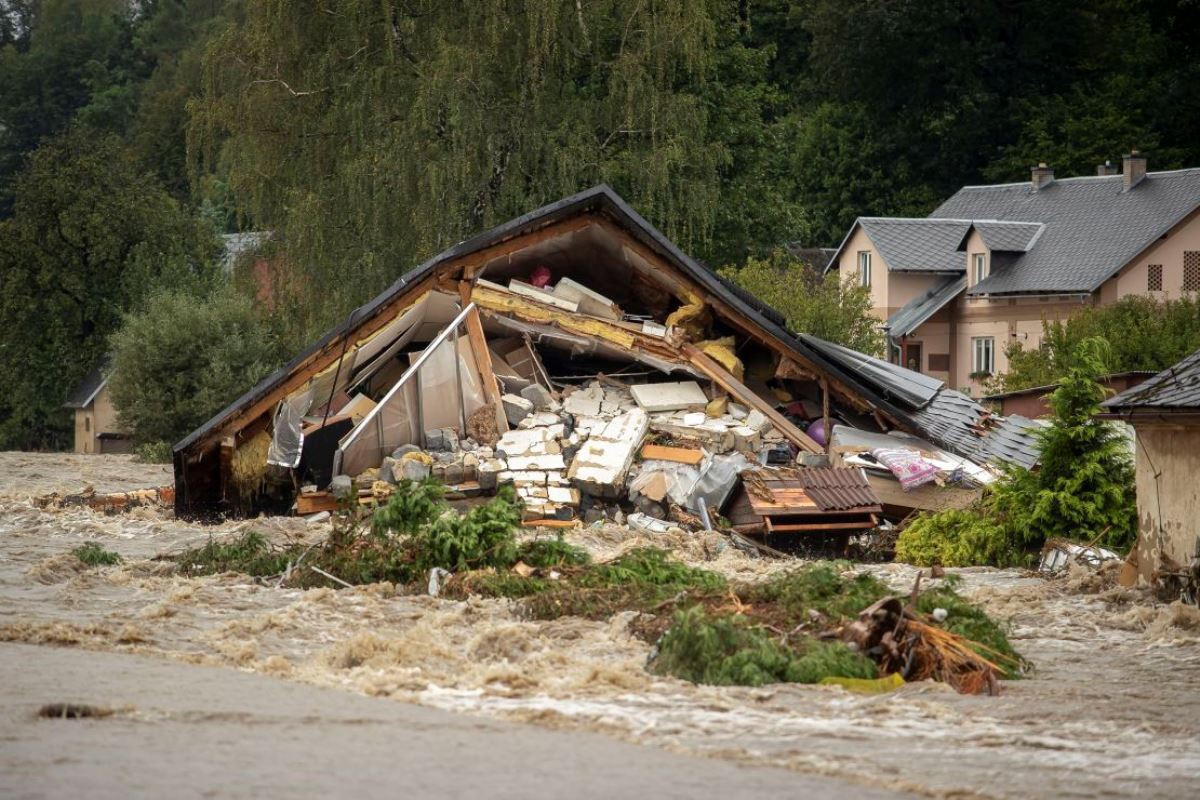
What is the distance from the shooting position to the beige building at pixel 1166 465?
14883 millimetres

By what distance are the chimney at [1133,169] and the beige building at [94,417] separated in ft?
111

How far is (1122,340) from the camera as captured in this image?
3803cm

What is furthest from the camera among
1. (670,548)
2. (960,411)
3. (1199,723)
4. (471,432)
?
(960,411)

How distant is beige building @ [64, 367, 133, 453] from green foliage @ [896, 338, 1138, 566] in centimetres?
4303

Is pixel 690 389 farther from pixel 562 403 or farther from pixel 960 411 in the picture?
pixel 960 411

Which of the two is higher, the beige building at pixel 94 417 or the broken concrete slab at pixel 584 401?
the beige building at pixel 94 417

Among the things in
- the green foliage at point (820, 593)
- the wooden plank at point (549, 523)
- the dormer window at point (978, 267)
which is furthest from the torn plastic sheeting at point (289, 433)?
the dormer window at point (978, 267)

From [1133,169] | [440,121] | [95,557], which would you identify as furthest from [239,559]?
[1133,169]

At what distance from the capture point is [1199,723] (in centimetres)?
985

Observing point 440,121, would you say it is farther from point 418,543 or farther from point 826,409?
point 418,543

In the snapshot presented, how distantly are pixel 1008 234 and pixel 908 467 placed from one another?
38836mm

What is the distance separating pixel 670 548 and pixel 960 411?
19.1ft

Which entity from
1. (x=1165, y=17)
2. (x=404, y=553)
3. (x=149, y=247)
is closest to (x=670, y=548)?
(x=404, y=553)

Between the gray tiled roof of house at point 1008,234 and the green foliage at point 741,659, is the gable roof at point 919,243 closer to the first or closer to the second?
the gray tiled roof of house at point 1008,234
